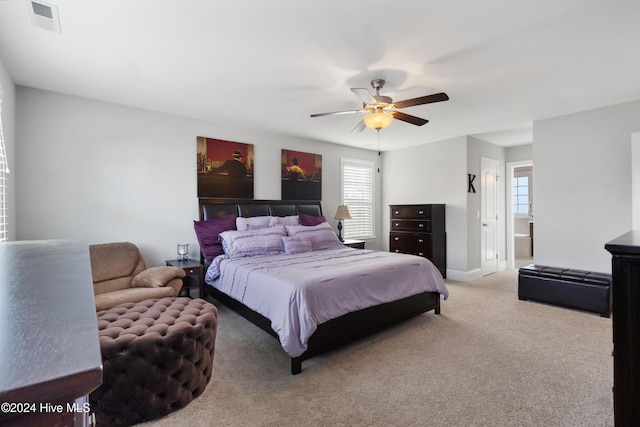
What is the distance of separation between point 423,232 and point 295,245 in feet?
8.54

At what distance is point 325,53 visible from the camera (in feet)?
8.62

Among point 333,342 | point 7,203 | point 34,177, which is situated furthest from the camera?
point 34,177

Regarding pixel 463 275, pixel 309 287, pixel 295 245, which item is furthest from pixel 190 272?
pixel 463 275

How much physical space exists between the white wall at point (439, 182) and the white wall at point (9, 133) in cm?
593

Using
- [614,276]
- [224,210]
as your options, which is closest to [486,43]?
[614,276]

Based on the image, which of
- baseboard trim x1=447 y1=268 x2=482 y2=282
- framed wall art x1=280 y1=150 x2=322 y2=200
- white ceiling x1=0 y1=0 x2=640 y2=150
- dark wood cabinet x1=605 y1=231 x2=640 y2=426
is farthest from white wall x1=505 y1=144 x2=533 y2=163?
dark wood cabinet x1=605 y1=231 x2=640 y2=426

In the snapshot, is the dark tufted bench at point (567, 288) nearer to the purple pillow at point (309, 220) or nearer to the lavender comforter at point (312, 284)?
the lavender comforter at point (312, 284)

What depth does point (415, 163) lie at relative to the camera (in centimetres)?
633

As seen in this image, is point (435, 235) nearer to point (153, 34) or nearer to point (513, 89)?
point (513, 89)

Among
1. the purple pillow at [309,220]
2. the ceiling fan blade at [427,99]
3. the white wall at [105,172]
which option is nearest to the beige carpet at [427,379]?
the white wall at [105,172]

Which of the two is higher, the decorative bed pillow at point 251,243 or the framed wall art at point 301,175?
the framed wall art at point 301,175

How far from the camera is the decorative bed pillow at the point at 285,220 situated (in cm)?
472

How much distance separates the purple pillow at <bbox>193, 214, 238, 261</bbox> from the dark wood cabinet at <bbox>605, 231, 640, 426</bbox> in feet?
12.7

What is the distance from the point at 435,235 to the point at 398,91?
117 inches
